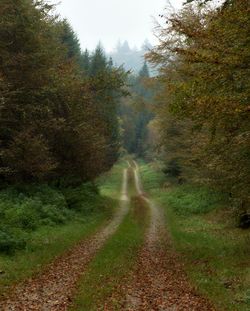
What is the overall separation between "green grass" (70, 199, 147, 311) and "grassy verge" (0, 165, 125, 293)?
161cm

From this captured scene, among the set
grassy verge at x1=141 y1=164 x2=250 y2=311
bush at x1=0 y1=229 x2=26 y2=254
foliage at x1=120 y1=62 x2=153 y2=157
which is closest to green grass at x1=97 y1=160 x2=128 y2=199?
grassy verge at x1=141 y1=164 x2=250 y2=311

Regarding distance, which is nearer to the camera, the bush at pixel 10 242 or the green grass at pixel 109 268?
the green grass at pixel 109 268

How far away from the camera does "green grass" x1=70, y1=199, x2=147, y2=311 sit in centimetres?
1136

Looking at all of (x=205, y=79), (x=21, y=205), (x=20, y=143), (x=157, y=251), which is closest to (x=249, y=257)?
(x=157, y=251)

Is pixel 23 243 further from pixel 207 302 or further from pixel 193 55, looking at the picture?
pixel 193 55

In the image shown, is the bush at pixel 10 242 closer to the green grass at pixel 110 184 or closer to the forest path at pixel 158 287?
the forest path at pixel 158 287

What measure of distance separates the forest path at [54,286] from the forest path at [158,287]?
1.28m

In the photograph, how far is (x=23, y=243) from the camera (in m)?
16.7

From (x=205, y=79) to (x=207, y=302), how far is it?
256 inches

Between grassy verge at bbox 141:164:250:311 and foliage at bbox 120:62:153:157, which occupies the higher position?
foliage at bbox 120:62:153:157

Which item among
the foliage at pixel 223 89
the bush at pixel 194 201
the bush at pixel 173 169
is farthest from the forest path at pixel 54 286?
the bush at pixel 173 169

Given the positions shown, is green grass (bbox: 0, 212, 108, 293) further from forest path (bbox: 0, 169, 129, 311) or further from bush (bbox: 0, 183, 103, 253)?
bush (bbox: 0, 183, 103, 253)

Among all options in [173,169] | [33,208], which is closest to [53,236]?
[33,208]

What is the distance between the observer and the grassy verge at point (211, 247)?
12.7 metres
